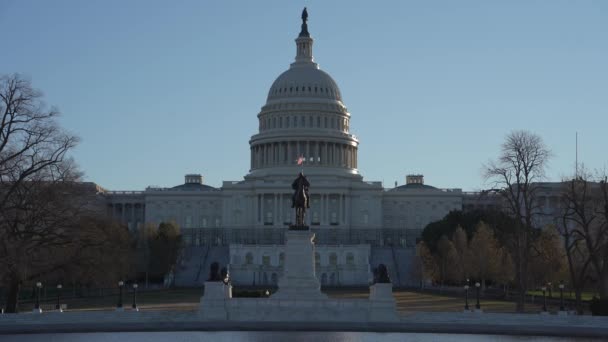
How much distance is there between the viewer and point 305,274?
5834 cm

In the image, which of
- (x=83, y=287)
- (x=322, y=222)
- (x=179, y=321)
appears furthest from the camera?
(x=322, y=222)

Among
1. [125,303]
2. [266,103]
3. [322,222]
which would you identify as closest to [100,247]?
[125,303]

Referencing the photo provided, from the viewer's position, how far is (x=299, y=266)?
58469mm

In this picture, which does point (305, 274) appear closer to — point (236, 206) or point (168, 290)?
point (168, 290)

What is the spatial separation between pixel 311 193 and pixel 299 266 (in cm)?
10618

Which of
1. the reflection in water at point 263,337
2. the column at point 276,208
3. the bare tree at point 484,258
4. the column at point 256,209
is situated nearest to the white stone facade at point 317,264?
the bare tree at point 484,258

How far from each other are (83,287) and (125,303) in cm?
1901

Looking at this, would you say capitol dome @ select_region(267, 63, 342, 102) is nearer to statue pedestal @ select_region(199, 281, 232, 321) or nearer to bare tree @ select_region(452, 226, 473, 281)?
bare tree @ select_region(452, 226, 473, 281)

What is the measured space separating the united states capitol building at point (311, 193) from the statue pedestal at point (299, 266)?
9070 centimetres

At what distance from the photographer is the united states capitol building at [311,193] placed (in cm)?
16325

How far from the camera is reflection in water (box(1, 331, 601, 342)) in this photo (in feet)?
141

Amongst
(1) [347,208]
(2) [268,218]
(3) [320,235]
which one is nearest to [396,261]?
(3) [320,235]

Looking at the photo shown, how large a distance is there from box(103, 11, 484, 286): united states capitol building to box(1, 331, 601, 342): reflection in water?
103 metres

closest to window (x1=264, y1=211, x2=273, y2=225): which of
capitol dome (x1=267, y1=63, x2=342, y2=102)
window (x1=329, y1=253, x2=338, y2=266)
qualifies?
capitol dome (x1=267, y1=63, x2=342, y2=102)
